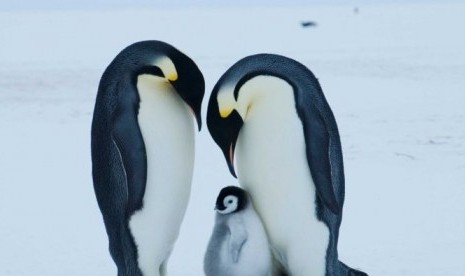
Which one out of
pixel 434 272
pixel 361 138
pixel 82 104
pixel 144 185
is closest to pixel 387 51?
pixel 82 104

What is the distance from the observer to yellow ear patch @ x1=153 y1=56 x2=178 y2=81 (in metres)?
2.14

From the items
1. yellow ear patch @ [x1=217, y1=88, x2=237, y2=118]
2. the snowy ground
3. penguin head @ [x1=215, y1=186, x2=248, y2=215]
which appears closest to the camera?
yellow ear patch @ [x1=217, y1=88, x2=237, y2=118]

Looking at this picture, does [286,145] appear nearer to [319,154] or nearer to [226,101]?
[319,154]

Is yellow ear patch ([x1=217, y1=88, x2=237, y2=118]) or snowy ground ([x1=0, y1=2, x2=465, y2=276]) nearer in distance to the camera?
yellow ear patch ([x1=217, y1=88, x2=237, y2=118])

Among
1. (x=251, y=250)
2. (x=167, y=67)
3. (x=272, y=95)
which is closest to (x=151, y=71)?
(x=167, y=67)

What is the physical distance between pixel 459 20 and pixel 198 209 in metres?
19.1

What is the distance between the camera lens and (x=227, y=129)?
215 centimetres

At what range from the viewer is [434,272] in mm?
2965

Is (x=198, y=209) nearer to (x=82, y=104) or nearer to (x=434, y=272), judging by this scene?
(x=434, y=272)

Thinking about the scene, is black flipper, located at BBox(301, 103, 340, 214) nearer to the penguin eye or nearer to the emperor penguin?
the emperor penguin

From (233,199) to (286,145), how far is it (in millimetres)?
210

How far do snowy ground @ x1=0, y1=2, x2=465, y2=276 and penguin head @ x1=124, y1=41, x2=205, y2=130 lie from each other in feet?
3.38

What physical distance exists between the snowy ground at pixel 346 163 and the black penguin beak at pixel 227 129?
0.95 meters

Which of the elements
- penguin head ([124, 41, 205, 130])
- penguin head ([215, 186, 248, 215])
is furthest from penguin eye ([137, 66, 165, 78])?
penguin head ([215, 186, 248, 215])
